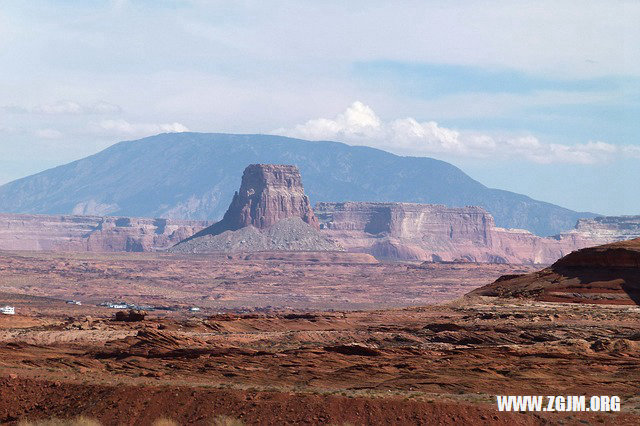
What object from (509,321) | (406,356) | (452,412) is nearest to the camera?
(452,412)

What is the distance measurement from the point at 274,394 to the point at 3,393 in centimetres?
883

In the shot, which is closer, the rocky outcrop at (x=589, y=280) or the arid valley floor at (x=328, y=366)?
the arid valley floor at (x=328, y=366)

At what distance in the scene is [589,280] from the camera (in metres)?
79.1

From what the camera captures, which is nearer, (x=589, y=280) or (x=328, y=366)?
(x=328, y=366)

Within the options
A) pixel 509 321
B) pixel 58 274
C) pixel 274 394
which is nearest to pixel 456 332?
pixel 509 321

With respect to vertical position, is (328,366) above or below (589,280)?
below

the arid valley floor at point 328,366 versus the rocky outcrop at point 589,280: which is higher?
the rocky outcrop at point 589,280

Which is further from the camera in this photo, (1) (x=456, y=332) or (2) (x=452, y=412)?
(1) (x=456, y=332)

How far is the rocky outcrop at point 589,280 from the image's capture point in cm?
7538

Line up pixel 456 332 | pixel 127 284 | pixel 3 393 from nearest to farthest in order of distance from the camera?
pixel 3 393 < pixel 456 332 < pixel 127 284

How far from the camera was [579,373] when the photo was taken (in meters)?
40.8

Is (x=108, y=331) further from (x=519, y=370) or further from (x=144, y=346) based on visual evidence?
(x=519, y=370)

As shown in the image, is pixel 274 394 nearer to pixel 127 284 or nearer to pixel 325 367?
pixel 325 367

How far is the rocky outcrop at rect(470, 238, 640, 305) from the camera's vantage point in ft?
247
